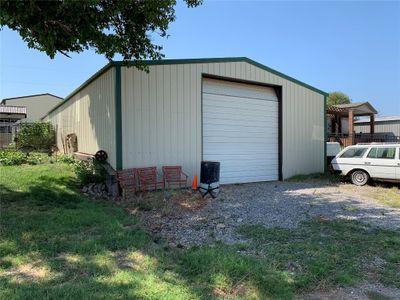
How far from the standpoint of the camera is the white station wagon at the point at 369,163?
1117cm

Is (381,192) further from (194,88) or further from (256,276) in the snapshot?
(256,276)

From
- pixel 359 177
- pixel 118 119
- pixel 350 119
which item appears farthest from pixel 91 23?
Result: pixel 350 119

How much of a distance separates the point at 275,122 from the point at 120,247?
9559 millimetres

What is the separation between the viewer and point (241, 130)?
12328 millimetres

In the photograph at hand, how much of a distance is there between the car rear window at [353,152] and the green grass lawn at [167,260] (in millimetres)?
6102

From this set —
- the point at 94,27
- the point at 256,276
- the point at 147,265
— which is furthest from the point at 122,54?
the point at 256,276

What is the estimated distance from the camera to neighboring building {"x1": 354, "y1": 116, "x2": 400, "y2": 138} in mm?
31875

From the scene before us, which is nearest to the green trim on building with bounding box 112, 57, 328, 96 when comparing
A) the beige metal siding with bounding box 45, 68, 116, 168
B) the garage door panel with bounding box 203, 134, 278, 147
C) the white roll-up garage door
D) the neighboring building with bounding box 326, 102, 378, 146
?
the white roll-up garage door

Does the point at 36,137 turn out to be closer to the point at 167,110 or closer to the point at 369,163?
the point at 167,110

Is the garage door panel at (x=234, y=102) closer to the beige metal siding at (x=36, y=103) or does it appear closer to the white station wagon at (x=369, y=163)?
the white station wagon at (x=369, y=163)

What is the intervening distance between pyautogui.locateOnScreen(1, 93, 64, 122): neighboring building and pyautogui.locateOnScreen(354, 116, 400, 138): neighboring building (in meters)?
35.1

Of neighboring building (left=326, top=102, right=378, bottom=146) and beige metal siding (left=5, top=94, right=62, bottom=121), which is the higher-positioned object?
beige metal siding (left=5, top=94, right=62, bottom=121)

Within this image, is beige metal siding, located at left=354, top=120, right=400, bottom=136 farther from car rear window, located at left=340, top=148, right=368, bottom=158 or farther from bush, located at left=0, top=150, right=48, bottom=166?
bush, located at left=0, top=150, right=48, bottom=166

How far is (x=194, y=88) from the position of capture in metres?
10.9
